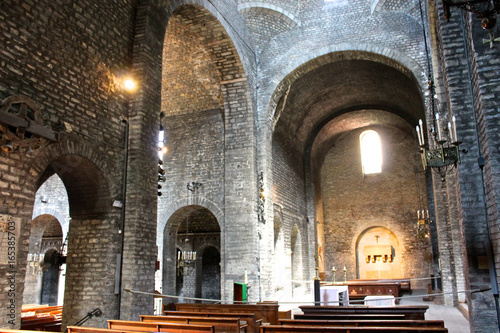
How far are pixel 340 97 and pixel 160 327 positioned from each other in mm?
16698

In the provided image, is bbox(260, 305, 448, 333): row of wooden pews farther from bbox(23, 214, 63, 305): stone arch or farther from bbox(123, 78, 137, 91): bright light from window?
bbox(23, 214, 63, 305): stone arch

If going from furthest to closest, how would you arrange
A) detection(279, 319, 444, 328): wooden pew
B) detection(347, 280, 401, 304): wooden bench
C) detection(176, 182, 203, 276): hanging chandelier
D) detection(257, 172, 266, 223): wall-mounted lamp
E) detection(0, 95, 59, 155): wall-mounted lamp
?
detection(176, 182, 203, 276): hanging chandelier < detection(347, 280, 401, 304): wooden bench < detection(257, 172, 266, 223): wall-mounted lamp < detection(279, 319, 444, 328): wooden pew < detection(0, 95, 59, 155): wall-mounted lamp

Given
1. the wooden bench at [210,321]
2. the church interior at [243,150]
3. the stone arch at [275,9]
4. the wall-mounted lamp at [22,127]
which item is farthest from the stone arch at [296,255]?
the wall-mounted lamp at [22,127]

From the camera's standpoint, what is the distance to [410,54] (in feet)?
49.4

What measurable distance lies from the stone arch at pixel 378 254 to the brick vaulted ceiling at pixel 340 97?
279 inches

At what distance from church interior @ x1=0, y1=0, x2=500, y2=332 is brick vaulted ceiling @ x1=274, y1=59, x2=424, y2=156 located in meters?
0.11

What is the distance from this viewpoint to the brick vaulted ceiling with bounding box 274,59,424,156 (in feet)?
58.1

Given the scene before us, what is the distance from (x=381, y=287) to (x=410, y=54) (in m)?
9.56

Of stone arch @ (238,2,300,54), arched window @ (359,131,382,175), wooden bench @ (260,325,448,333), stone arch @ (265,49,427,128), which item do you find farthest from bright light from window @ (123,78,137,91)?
arched window @ (359,131,382,175)

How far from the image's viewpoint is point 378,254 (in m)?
25.2

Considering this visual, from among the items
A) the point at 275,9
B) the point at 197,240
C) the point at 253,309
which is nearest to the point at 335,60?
the point at 275,9

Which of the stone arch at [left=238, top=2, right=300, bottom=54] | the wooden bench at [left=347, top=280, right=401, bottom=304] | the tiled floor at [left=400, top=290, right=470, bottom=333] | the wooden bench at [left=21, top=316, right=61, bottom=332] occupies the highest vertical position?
the stone arch at [left=238, top=2, right=300, bottom=54]

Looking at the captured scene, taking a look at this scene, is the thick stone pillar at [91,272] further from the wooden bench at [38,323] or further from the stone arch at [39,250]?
the stone arch at [39,250]

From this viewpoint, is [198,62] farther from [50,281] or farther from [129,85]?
[50,281]
